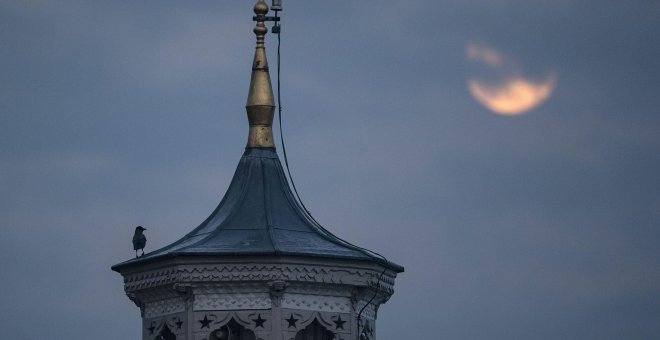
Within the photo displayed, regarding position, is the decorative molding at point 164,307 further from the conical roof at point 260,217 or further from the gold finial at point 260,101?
the gold finial at point 260,101

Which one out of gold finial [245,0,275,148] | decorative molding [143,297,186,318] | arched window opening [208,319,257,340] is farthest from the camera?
gold finial [245,0,275,148]

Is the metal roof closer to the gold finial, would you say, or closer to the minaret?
the minaret

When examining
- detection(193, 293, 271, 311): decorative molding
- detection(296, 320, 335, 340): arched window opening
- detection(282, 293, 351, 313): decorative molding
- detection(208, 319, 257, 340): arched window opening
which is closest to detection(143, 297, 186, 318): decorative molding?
detection(193, 293, 271, 311): decorative molding

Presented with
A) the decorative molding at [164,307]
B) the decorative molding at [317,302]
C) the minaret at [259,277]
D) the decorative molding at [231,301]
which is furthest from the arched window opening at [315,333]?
the decorative molding at [164,307]

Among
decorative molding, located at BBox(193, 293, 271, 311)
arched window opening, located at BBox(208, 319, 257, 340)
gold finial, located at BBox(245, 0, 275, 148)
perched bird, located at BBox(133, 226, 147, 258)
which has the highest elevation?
gold finial, located at BBox(245, 0, 275, 148)

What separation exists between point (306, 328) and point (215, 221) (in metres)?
3.56

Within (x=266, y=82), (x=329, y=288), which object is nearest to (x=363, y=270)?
(x=329, y=288)

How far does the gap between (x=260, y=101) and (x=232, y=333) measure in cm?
645

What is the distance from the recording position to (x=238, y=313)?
250 ft

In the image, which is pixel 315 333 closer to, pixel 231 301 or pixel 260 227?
pixel 231 301

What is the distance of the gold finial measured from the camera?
3164 inches

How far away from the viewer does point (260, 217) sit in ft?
256

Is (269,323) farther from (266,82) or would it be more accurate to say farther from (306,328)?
(266,82)

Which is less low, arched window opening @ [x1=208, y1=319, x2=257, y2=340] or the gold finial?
the gold finial
